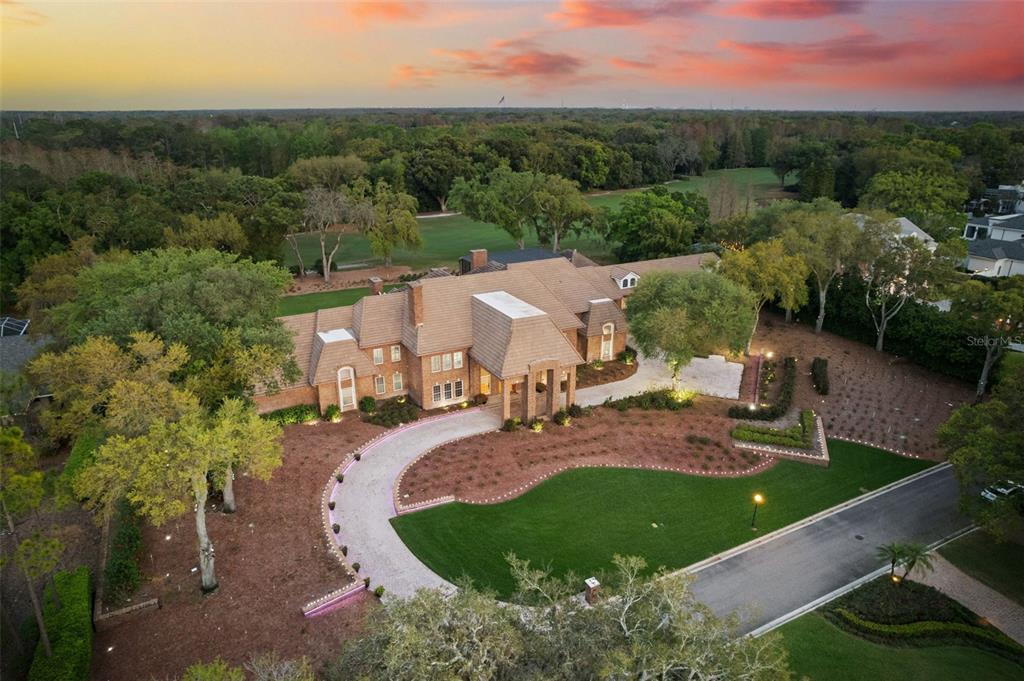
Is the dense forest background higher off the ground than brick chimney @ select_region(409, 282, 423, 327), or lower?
higher

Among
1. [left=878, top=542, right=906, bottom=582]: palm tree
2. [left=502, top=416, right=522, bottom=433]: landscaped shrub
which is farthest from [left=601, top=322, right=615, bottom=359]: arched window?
[left=878, top=542, right=906, bottom=582]: palm tree

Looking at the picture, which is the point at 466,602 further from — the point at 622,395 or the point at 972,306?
the point at 972,306

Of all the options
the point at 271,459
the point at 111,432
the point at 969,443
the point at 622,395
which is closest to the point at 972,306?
the point at 969,443

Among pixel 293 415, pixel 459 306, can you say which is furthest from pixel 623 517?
pixel 293 415

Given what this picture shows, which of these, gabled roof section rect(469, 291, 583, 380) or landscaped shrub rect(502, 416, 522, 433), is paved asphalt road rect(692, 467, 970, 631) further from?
gabled roof section rect(469, 291, 583, 380)

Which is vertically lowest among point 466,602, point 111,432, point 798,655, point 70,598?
point 798,655

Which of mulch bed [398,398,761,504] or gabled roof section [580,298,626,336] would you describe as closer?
mulch bed [398,398,761,504]

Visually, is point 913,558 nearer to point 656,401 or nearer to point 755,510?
point 755,510

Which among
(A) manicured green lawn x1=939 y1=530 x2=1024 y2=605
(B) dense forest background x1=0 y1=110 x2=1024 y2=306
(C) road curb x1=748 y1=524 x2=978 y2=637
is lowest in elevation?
(C) road curb x1=748 y1=524 x2=978 y2=637
